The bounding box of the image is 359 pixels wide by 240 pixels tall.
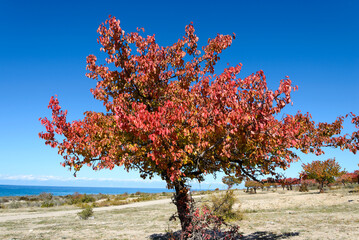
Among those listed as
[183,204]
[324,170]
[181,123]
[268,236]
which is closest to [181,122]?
[181,123]

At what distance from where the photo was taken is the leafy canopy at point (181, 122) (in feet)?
19.6

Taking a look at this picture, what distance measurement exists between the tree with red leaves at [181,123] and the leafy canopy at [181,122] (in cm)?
3

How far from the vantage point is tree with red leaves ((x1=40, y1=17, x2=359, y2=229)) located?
5984 millimetres

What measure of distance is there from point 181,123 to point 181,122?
7.0 inches

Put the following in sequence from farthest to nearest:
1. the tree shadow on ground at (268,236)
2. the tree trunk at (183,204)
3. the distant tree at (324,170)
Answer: the distant tree at (324,170) < the tree shadow on ground at (268,236) < the tree trunk at (183,204)

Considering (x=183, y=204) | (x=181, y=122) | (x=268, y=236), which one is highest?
(x=181, y=122)

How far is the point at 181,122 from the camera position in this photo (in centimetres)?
624

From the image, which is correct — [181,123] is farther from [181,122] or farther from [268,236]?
[268,236]

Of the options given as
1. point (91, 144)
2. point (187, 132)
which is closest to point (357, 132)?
point (187, 132)

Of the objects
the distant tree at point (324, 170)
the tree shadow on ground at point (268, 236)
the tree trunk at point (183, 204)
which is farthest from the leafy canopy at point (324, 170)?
the tree trunk at point (183, 204)

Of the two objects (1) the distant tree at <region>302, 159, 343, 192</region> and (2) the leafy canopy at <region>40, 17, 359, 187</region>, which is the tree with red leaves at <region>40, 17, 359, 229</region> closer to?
(2) the leafy canopy at <region>40, 17, 359, 187</region>

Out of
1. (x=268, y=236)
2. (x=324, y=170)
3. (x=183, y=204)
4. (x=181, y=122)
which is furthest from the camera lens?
(x=324, y=170)

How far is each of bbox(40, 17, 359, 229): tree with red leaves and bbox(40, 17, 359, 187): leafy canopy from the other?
0.08 ft

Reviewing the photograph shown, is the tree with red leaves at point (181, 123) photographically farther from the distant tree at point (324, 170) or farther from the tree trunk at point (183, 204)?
the distant tree at point (324, 170)
